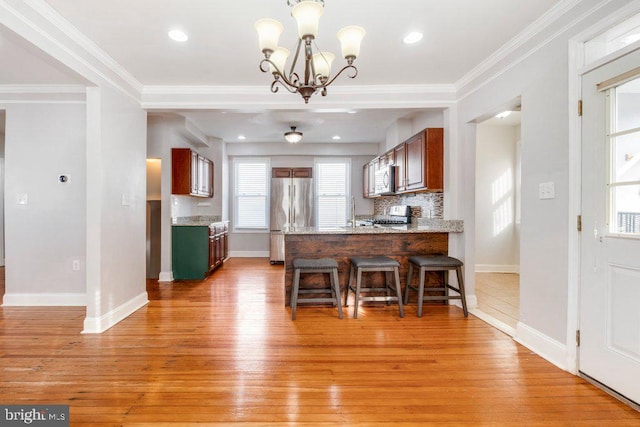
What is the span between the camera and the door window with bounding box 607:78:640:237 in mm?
1745

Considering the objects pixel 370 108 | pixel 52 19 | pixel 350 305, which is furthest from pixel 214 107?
pixel 350 305

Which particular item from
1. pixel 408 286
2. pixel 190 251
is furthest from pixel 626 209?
pixel 190 251

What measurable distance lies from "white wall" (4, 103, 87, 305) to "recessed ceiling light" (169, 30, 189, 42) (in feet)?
6.14

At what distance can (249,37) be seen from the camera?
2539mm

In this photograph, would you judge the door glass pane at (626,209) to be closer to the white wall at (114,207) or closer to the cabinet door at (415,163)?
the cabinet door at (415,163)

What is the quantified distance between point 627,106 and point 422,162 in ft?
6.66

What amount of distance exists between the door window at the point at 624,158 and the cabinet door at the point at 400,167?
2.44 meters

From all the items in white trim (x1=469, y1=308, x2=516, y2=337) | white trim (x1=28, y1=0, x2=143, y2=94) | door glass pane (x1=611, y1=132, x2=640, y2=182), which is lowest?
white trim (x1=469, y1=308, x2=516, y2=337)

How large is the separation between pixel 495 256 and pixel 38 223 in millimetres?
6666

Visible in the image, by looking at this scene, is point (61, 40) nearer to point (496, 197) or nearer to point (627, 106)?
point (627, 106)

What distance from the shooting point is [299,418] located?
64.9 inches

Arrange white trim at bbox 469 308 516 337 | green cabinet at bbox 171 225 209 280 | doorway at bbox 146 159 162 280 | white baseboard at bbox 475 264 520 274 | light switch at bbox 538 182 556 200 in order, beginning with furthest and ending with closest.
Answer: white baseboard at bbox 475 264 520 274 < doorway at bbox 146 159 162 280 < green cabinet at bbox 171 225 209 280 < white trim at bbox 469 308 516 337 < light switch at bbox 538 182 556 200

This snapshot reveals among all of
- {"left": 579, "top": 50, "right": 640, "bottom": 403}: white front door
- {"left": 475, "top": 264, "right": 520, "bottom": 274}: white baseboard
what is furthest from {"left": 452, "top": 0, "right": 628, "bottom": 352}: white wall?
{"left": 475, "top": 264, "right": 520, "bottom": 274}: white baseboard

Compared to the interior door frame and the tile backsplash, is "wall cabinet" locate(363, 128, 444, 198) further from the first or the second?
the interior door frame
